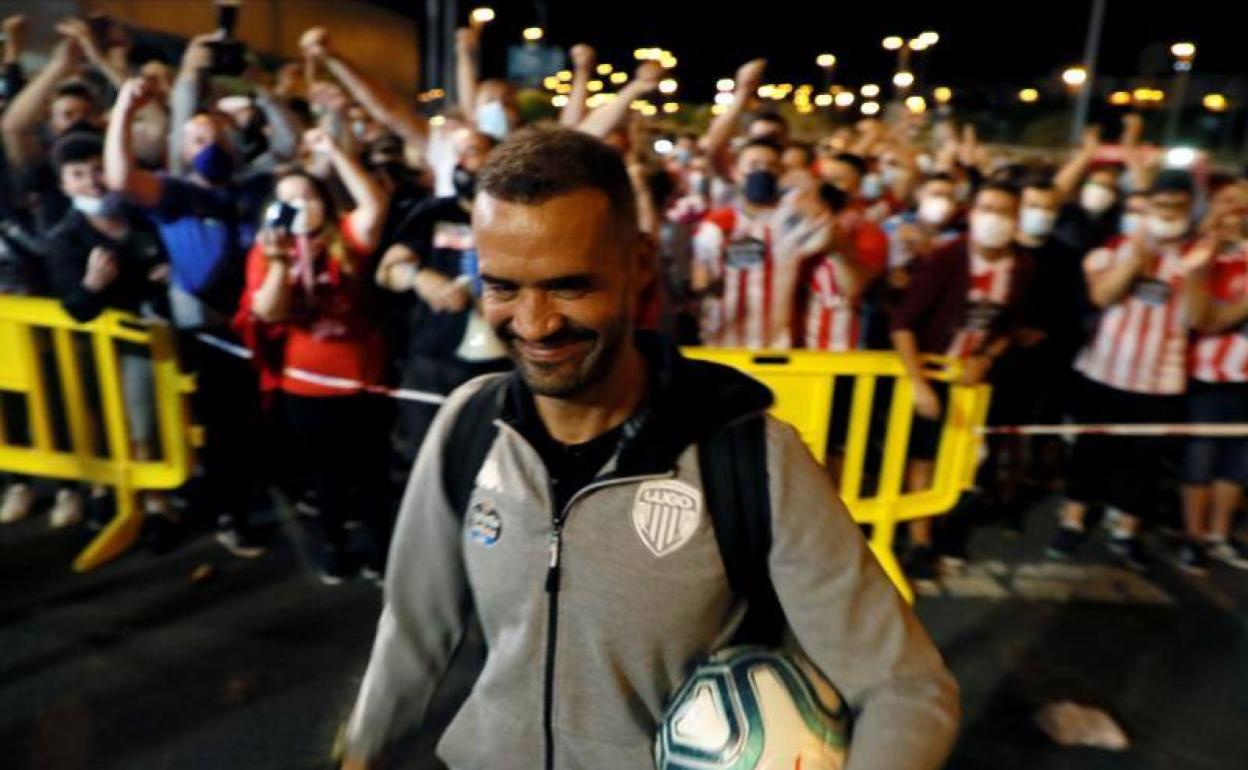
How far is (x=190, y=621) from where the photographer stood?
4.48 m

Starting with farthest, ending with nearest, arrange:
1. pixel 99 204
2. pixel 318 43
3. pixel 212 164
Result: pixel 318 43 < pixel 212 164 < pixel 99 204

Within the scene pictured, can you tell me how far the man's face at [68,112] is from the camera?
573 centimetres

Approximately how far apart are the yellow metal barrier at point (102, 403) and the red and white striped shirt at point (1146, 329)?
5.11m

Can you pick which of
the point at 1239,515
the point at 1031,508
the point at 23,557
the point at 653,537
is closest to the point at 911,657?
the point at 653,537

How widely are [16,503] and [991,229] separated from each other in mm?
5793

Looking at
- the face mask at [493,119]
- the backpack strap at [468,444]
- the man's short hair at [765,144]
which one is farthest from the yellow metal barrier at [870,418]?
the backpack strap at [468,444]

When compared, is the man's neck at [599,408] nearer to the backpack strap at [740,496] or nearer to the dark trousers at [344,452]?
the backpack strap at [740,496]

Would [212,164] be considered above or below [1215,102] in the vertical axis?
below

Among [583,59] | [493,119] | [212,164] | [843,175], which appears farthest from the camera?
[843,175]

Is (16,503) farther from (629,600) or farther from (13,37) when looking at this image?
(629,600)

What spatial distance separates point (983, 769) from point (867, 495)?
6.25ft

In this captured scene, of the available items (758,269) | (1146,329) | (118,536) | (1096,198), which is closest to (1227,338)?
(1146,329)

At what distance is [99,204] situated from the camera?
4.86 metres

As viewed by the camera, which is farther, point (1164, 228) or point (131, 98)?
point (1164, 228)
